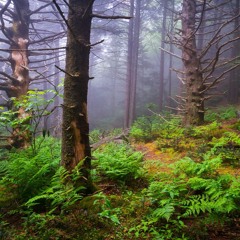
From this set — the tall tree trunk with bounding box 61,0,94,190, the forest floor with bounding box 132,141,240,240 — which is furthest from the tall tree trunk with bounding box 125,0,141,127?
the tall tree trunk with bounding box 61,0,94,190

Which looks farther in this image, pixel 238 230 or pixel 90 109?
pixel 90 109

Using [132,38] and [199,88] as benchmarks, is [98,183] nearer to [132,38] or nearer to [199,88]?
[199,88]

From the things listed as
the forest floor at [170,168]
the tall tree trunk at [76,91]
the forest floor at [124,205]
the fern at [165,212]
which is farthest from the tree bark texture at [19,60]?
the fern at [165,212]

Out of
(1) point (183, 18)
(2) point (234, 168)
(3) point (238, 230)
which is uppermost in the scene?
(1) point (183, 18)

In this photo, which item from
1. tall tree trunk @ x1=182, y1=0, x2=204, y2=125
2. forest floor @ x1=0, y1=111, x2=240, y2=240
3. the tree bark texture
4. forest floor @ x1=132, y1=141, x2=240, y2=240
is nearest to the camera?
forest floor @ x1=132, y1=141, x2=240, y2=240

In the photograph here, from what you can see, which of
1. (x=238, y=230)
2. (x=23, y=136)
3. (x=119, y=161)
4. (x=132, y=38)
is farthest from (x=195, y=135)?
(x=132, y=38)

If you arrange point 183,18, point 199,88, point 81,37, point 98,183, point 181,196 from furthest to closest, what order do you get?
point 183,18 → point 199,88 → point 98,183 → point 81,37 → point 181,196

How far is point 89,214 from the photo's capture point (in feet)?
11.4

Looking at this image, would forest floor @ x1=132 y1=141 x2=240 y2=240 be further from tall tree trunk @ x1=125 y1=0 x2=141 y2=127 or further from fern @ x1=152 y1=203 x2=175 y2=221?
tall tree trunk @ x1=125 y1=0 x2=141 y2=127

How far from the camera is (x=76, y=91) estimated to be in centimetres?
422

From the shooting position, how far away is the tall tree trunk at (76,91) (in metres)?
4.20

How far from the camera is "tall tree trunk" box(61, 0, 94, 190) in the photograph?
4.20 metres

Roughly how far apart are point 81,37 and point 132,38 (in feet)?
62.5

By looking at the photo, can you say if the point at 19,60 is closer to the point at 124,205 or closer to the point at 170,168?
the point at 170,168
